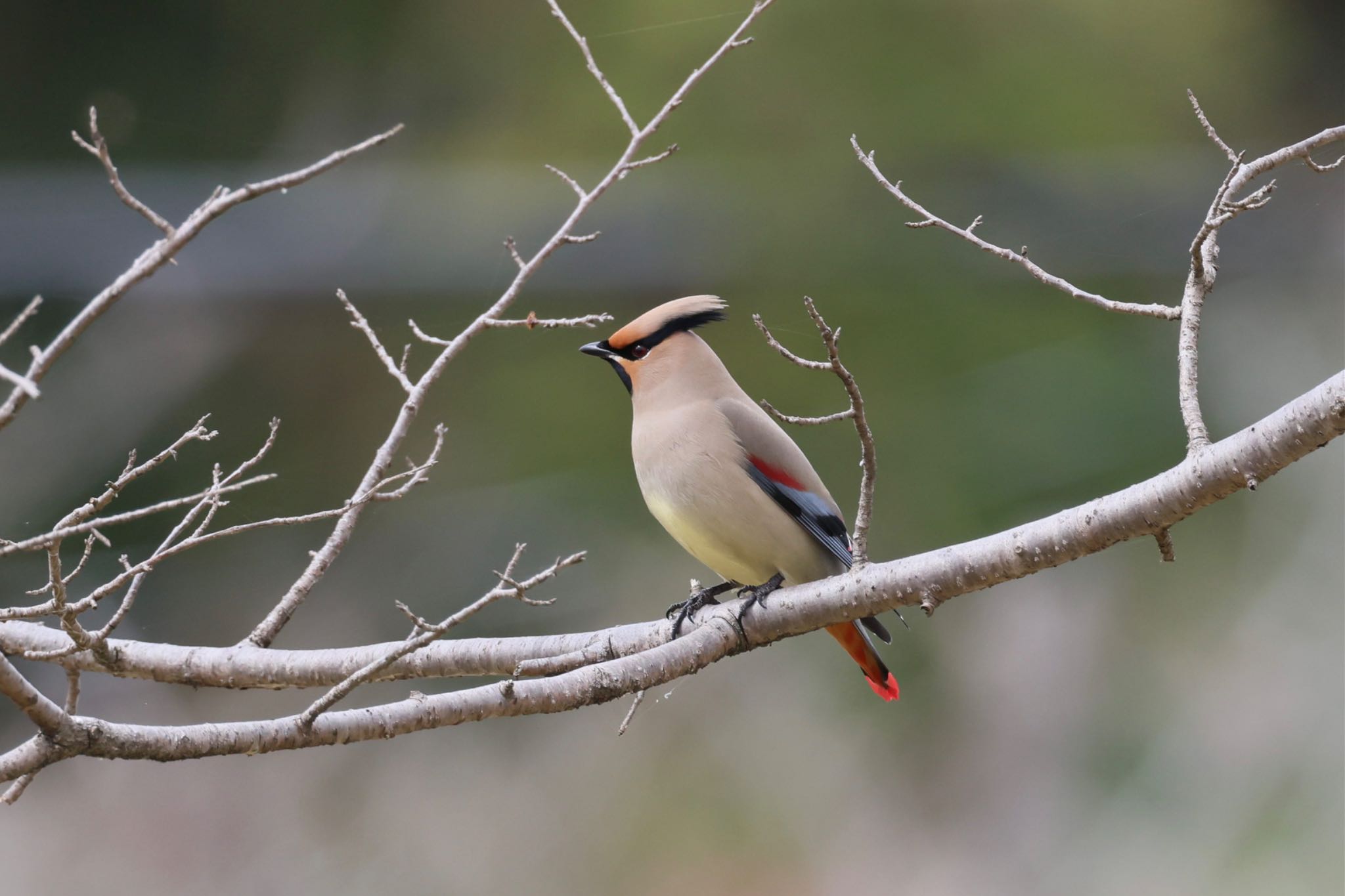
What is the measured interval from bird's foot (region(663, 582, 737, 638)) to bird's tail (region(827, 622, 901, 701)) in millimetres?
249

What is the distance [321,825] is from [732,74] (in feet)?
17.3

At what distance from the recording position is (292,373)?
26.1ft

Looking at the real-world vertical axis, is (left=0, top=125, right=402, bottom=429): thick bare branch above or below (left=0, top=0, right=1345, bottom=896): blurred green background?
above

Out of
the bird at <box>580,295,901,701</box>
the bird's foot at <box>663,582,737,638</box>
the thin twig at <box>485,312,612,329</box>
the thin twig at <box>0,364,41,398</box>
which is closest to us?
the thin twig at <box>0,364,41,398</box>

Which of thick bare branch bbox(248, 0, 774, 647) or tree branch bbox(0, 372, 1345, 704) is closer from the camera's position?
tree branch bbox(0, 372, 1345, 704)

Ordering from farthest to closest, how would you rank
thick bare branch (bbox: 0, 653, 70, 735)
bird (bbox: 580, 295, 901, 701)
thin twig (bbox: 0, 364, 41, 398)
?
bird (bbox: 580, 295, 901, 701), thick bare branch (bbox: 0, 653, 70, 735), thin twig (bbox: 0, 364, 41, 398)

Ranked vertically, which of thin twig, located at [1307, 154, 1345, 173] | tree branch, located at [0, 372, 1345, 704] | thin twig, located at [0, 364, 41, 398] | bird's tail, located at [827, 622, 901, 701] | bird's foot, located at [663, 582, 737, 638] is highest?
thin twig, located at [0, 364, 41, 398]

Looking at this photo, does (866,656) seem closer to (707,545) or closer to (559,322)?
(707,545)

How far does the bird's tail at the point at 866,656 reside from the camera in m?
2.67

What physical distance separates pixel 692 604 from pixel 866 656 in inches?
15.3

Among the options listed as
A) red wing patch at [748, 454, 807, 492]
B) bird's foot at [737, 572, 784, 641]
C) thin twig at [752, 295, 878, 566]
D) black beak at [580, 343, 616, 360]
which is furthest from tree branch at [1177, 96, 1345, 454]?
black beak at [580, 343, 616, 360]

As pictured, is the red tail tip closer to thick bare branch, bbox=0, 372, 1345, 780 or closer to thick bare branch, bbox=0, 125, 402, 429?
thick bare branch, bbox=0, 372, 1345, 780

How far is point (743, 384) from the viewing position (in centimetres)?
664

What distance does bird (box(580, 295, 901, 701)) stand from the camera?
2.64 metres
